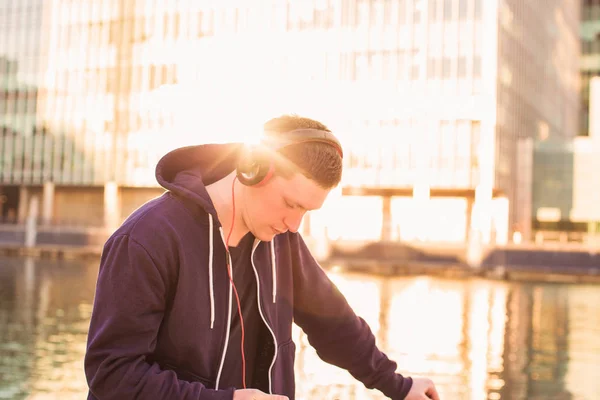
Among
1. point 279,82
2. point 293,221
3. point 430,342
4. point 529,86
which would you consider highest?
point 529,86

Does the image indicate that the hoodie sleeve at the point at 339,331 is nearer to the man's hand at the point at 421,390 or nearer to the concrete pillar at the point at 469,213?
the man's hand at the point at 421,390

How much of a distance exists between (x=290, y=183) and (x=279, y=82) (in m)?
52.4

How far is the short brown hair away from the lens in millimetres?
2148

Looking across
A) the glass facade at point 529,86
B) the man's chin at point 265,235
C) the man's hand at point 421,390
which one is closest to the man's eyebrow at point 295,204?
the man's chin at point 265,235

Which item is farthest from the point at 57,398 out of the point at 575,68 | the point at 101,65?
the point at 575,68

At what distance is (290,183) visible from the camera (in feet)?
7.22

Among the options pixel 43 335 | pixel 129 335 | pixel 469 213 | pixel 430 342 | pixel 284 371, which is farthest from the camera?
pixel 469 213

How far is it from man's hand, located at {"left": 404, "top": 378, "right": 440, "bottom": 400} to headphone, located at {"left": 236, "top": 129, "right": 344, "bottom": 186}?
80cm

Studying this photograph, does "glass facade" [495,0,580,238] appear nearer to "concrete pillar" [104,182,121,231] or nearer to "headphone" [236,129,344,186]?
"concrete pillar" [104,182,121,231]

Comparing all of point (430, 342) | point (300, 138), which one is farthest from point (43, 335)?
point (300, 138)

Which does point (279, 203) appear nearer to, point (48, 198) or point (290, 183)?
point (290, 183)

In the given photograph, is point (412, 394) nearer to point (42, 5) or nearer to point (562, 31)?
point (42, 5)

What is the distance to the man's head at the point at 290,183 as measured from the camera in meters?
2.16

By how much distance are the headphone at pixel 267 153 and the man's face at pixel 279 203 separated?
4cm
